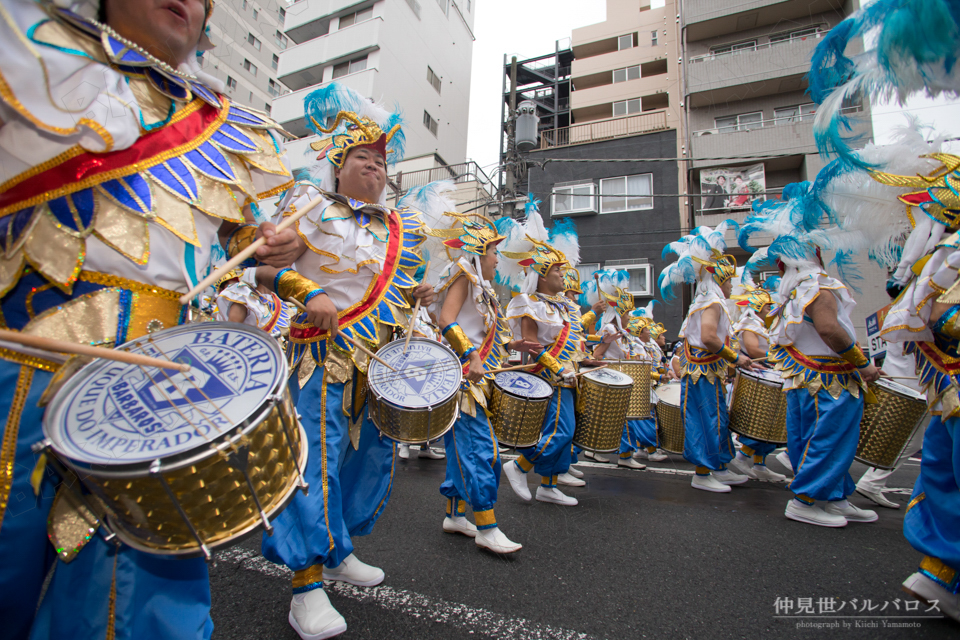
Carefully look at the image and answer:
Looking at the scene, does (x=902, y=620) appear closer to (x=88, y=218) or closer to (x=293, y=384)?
(x=293, y=384)

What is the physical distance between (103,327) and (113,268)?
0.14 m

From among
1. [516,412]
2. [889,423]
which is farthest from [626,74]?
[516,412]

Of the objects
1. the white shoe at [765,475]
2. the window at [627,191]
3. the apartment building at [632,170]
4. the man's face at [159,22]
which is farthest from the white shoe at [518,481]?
the window at [627,191]

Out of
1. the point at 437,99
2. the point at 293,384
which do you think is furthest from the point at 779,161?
the point at 293,384

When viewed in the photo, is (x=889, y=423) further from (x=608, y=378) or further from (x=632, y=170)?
(x=632, y=170)

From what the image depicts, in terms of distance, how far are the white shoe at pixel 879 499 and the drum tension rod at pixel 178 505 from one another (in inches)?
207

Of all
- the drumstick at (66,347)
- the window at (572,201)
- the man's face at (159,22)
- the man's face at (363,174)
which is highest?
the window at (572,201)

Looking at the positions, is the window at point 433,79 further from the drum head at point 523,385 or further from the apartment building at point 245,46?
the apartment building at point 245,46

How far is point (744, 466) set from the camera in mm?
5465

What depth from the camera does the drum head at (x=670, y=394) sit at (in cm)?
532

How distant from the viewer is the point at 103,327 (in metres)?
1.09

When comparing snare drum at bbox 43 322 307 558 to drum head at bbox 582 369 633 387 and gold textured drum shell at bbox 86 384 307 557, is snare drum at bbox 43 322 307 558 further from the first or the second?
drum head at bbox 582 369 633 387

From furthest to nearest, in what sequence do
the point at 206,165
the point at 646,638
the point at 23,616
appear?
the point at 646,638 → the point at 206,165 → the point at 23,616

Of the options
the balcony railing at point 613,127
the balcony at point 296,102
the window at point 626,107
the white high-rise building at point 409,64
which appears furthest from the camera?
the window at point 626,107
